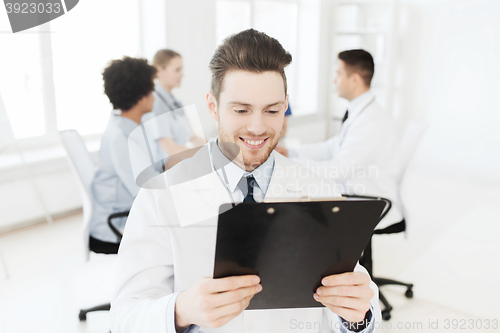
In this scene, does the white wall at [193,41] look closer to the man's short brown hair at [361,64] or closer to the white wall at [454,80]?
the man's short brown hair at [361,64]

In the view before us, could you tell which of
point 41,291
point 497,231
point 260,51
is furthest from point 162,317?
point 497,231

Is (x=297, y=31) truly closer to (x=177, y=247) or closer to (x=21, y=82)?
(x=21, y=82)

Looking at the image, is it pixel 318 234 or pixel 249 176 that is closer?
pixel 318 234

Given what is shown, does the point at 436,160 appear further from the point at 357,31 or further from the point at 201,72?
the point at 201,72

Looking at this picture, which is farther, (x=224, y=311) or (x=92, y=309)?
(x=92, y=309)

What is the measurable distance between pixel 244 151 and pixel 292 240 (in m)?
0.34

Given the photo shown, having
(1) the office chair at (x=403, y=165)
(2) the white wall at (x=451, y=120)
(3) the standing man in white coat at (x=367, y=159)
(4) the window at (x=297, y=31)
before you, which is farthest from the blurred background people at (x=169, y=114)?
(4) the window at (x=297, y=31)

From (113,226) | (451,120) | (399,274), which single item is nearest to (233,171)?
(113,226)

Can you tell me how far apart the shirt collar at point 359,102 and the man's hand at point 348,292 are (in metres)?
1.79

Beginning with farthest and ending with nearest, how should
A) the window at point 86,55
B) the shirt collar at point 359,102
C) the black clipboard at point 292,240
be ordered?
the window at point 86,55 → the shirt collar at point 359,102 → the black clipboard at point 292,240

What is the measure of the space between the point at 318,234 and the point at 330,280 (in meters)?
0.12

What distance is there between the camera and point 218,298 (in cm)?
74

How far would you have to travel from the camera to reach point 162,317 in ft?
2.71

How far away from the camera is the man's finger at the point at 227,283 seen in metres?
0.74
